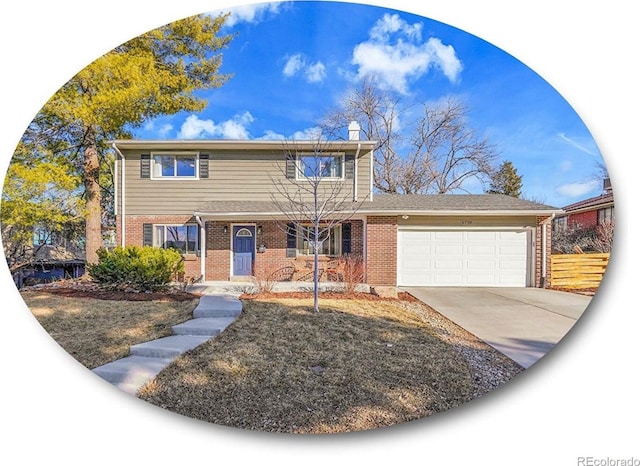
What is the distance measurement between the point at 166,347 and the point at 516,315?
2.25m

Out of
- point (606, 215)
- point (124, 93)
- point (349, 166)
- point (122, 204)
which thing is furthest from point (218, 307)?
point (606, 215)

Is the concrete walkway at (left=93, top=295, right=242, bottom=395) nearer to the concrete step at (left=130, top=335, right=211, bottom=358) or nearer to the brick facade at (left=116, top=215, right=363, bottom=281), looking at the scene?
the concrete step at (left=130, top=335, right=211, bottom=358)

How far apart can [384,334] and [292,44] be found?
2025 millimetres

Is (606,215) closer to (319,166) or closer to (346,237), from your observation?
(319,166)

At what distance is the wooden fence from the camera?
77.4 inches

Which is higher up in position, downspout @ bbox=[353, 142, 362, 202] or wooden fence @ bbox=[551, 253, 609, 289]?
downspout @ bbox=[353, 142, 362, 202]

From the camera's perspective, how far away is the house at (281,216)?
228 centimetres

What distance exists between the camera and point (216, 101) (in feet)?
6.90

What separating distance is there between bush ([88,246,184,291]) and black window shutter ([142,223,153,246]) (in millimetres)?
52

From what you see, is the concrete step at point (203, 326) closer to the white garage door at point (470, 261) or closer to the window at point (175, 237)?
the window at point (175, 237)

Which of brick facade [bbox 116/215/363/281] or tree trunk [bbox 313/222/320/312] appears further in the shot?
tree trunk [bbox 313/222/320/312]

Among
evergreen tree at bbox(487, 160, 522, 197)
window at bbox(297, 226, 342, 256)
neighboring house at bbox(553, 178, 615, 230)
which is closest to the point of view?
neighboring house at bbox(553, 178, 615, 230)

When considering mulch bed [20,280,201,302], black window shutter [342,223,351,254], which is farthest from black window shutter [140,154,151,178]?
black window shutter [342,223,351,254]

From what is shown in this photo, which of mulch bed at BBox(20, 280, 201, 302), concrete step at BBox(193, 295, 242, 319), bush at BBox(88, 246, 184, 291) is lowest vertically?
concrete step at BBox(193, 295, 242, 319)
